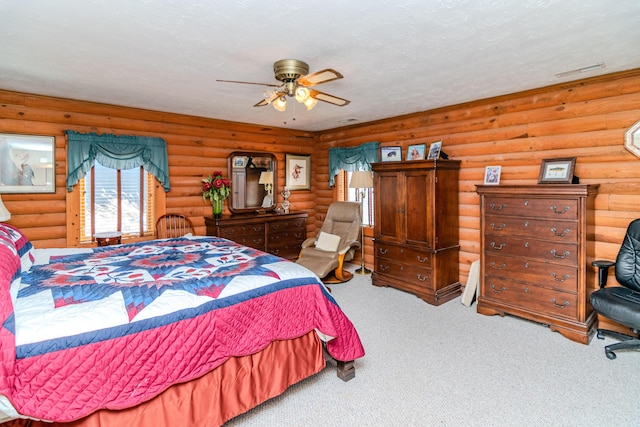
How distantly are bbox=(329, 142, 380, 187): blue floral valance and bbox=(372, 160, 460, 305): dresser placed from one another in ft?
2.52

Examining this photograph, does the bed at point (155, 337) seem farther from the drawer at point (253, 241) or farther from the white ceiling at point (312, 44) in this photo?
the drawer at point (253, 241)

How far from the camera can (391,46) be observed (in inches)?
99.0

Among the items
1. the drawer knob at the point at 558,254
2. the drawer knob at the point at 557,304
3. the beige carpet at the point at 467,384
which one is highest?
the drawer knob at the point at 558,254

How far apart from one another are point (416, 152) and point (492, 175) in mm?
1115

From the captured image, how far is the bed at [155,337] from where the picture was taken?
4.85ft

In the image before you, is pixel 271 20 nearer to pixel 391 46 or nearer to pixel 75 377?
pixel 391 46

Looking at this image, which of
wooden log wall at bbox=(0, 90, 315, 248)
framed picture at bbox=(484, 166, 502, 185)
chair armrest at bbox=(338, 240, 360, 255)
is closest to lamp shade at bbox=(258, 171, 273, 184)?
wooden log wall at bbox=(0, 90, 315, 248)

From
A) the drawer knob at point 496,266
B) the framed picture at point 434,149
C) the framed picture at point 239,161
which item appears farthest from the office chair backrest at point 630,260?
the framed picture at point 239,161

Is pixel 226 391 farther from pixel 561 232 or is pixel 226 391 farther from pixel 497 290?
pixel 561 232

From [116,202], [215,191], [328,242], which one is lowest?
[328,242]

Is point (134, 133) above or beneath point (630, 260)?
above

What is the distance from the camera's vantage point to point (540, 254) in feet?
10.5

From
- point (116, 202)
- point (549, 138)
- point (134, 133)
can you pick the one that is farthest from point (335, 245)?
point (134, 133)

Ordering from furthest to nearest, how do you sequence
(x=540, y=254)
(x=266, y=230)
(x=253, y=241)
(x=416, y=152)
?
(x=266, y=230) < (x=253, y=241) < (x=416, y=152) < (x=540, y=254)
